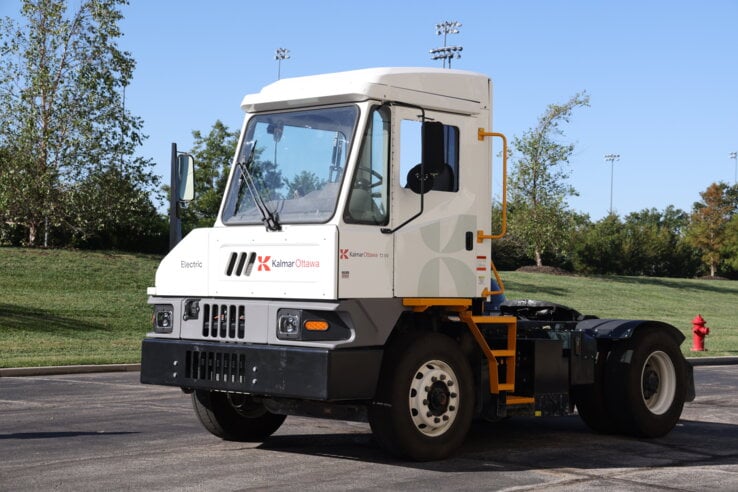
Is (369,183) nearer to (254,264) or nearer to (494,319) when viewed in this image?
(254,264)

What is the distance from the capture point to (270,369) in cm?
830

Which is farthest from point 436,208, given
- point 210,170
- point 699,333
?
point 210,170

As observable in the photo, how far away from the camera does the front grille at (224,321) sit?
864cm

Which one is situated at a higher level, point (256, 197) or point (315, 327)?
point (256, 197)

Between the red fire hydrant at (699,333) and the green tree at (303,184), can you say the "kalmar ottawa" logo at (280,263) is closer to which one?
the green tree at (303,184)

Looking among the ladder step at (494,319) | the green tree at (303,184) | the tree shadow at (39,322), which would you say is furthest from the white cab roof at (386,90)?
the tree shadow at (39,322)

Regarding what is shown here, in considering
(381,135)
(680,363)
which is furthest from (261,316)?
(680,363)

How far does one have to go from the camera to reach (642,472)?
8.58 meters

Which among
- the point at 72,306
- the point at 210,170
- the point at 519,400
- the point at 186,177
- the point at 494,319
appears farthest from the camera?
the point at 210,170

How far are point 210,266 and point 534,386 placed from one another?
120 inches

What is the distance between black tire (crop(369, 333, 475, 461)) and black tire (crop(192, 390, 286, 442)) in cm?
172

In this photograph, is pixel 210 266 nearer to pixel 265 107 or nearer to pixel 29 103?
pixel 265 107

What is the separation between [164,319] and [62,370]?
32.2 feet

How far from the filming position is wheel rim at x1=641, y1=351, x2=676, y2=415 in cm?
1070
